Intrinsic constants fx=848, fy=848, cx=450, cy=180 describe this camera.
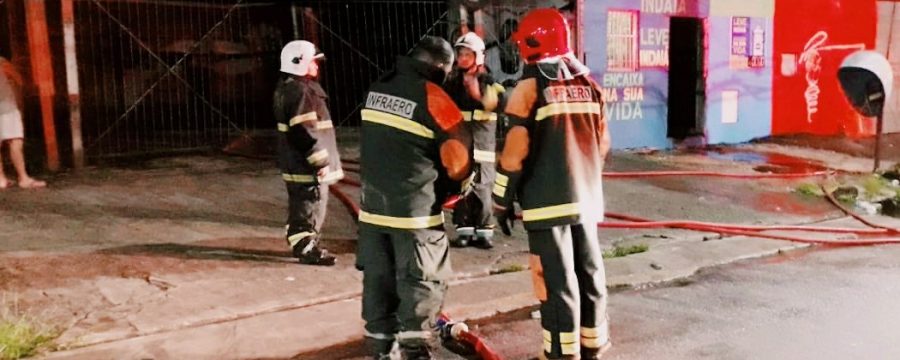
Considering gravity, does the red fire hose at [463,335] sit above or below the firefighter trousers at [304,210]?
below

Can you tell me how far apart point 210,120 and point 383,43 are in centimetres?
299

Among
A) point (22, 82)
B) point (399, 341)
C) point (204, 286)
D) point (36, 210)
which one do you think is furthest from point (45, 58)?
point (399, 341)

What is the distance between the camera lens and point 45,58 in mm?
9711

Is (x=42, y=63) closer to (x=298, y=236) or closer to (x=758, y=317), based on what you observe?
(x=298, y=236)

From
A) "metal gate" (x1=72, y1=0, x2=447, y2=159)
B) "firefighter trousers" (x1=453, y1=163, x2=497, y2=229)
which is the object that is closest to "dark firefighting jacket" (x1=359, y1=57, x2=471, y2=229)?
"firefighter trousers" (x1=453, y1=163, x2=497, y2=229)

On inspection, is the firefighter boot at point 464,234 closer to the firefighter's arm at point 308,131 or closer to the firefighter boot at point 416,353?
the firefighter's arm at point 308,131

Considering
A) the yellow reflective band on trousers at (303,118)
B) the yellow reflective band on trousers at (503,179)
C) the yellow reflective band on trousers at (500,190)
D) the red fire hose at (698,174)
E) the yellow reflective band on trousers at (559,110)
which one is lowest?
the red fire hose at (698,174)

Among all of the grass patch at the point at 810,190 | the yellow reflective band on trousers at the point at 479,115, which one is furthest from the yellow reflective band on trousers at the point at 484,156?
the grass patch at the point at 810,190

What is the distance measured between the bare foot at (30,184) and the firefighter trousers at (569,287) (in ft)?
20.9

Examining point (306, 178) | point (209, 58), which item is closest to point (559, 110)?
point (306, 178)

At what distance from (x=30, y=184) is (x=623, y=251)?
19.8 ft

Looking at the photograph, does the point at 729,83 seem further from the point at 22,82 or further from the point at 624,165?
the point at 22,82

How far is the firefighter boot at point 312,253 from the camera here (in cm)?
638

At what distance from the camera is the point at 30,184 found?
344 inches
